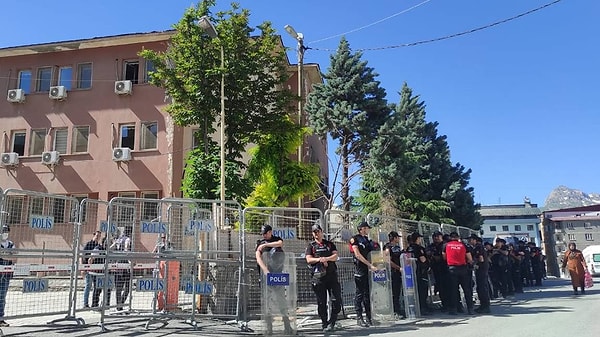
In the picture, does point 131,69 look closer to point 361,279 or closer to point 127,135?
point 127,135

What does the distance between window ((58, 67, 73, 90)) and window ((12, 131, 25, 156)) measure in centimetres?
327

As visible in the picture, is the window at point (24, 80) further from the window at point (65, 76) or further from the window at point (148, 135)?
the window at point (148, 135)

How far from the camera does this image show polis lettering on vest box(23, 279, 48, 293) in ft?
27.0

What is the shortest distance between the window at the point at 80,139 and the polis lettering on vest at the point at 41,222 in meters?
17.2

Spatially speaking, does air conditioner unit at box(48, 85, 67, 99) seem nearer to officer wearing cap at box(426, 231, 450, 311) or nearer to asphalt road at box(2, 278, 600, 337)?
asphalt road at box(2, 278, 600, 337)

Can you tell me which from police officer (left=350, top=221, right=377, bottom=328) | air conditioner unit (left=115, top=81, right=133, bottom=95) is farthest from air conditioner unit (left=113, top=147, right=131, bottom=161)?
police officer (left=350, top=221, right=377, bottom=328)

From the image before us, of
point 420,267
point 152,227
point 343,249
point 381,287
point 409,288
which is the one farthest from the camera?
point 420,267

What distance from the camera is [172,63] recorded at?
1805 centimetres

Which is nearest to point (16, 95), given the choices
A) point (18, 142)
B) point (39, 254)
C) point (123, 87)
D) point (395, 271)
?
point (18, 142)

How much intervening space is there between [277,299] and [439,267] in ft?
17.1

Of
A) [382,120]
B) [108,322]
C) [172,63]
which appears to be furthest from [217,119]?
[108,322]

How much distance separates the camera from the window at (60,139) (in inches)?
974

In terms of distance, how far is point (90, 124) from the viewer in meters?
24.5

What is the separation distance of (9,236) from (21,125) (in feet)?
62.2
